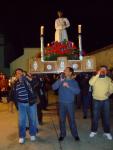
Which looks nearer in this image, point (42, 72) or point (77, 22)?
point (42, 72)

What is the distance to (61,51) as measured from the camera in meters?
11.9

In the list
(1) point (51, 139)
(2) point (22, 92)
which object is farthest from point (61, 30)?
(1) point (51, 139)

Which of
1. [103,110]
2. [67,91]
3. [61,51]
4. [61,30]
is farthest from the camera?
[61,30]

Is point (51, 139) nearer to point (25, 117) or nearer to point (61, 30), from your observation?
point (25, 117)

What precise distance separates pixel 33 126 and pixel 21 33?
24.4 meters

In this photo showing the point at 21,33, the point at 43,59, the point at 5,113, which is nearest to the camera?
the point at 43,59

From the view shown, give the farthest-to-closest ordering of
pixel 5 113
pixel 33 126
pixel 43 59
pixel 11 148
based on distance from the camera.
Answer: pixel 5 113 < pixel 43 59 < pixel 33 126 < pixel 11 148

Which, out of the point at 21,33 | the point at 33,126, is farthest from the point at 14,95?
the point at 21,33

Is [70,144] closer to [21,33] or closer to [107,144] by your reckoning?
[107,144]

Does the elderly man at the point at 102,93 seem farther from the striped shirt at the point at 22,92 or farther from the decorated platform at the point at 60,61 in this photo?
the decorated platform at the point at 60,61

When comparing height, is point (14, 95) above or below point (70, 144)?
above

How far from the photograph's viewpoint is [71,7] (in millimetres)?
30609

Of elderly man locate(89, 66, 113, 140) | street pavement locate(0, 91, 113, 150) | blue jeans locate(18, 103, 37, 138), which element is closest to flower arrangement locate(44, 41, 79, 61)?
street pavement locate(0, 91, 113, 150)

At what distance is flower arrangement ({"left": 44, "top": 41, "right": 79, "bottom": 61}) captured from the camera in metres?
11.8
